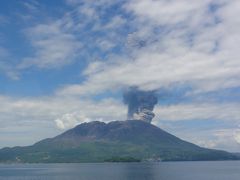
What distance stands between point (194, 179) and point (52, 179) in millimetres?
66840

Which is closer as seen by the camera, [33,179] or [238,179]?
[238,179]

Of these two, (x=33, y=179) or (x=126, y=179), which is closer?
(x=126, y=179)

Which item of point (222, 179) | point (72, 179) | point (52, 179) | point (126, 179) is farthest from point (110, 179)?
point (222, 179)

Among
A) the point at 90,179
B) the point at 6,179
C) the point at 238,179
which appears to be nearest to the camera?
the point at 238,179

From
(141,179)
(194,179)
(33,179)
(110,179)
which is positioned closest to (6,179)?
(33,179)

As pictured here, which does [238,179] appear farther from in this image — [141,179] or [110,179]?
[110,179]

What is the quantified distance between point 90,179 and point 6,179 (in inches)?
1775

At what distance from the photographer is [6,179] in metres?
194

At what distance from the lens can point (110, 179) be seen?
575 feet

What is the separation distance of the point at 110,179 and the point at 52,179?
30178 mm

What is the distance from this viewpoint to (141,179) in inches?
6905

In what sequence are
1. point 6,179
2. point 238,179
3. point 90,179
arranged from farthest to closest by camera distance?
point 6,179
point 90,179
point 238,179

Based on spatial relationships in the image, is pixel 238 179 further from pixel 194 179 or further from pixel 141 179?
pixel 141 179

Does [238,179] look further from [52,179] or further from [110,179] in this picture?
[52,179]
